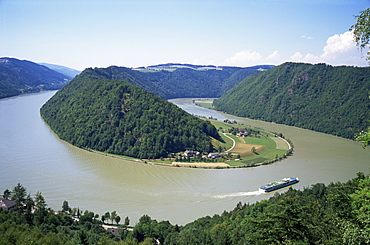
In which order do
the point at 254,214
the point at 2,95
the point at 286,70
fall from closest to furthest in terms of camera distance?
1. the point at 254,214
2. the point at 286,70
3. the point at 2,95

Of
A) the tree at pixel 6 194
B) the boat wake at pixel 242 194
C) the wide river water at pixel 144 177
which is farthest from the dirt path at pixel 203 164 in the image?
A: the tree at pixel 6 194

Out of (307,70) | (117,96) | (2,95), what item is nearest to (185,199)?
(117,96)

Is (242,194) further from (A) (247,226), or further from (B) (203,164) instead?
(A) (247,226)

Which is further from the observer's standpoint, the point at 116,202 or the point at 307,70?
the point at 307,70

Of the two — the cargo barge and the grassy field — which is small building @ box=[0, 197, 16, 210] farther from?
the grassy field

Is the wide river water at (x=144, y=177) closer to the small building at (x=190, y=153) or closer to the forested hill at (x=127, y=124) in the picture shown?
the forested hill at (x=127, y=124)

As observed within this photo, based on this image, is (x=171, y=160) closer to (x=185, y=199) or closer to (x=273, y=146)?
(x=185, y=199)

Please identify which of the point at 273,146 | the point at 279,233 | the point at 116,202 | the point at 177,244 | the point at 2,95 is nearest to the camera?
the point at 279,233
